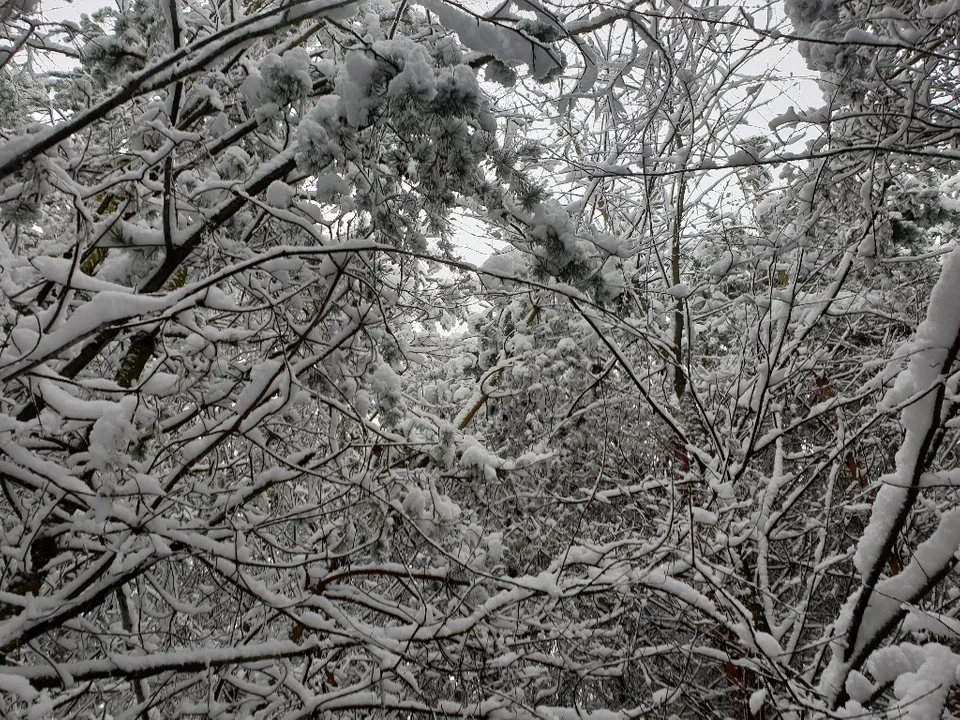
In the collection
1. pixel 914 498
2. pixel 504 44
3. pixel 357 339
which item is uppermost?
pixel 504 44

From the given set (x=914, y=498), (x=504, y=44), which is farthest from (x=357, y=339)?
(x=914, y=498)

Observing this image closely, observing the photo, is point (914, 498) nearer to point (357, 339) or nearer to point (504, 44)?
point (504, 44)

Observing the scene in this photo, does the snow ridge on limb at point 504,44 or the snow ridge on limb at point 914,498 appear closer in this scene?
the snow ridge on limb at point 914,498

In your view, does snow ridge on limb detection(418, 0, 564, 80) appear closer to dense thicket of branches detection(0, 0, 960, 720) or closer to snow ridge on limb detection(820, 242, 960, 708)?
dense thicket of branches detection(0, 0, 960, 720)

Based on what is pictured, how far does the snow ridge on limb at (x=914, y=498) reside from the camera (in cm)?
188

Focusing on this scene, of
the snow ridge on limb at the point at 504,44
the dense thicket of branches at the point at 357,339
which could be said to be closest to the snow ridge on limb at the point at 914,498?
the dense thicket of branches at the point at 357,339

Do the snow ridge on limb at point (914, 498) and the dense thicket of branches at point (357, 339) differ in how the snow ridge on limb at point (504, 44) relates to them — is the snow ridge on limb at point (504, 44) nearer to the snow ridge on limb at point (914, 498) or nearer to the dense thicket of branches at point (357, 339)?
the dense thicket of branches at point (357, 339)

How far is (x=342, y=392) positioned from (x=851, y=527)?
22.5 ft

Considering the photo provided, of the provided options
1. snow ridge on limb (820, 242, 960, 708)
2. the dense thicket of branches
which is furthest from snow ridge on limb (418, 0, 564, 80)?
snow ridge on limb (820, 242, 960, 708)

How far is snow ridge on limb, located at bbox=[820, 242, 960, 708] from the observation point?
1879mm

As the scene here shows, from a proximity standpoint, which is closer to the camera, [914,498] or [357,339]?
[914,498]

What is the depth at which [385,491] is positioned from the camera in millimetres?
3277

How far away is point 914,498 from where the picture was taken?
196 centimetres

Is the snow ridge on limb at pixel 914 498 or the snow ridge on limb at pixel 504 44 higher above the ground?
the snow ridge on limb at pixel 504 44
